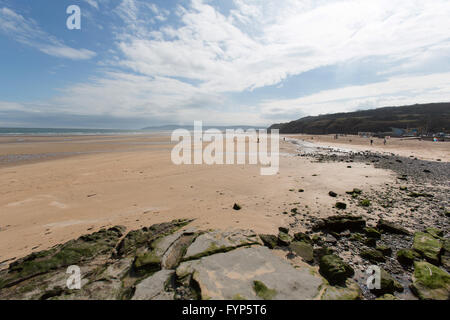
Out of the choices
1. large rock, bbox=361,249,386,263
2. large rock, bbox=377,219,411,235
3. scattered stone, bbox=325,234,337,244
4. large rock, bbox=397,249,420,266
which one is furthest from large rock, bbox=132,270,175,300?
large rock, bbox=377,219,411,235

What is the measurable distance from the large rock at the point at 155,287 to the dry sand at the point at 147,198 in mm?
2802

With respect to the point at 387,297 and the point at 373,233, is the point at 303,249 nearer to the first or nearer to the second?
the point at 387,297

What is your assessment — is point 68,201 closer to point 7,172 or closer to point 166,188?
point 166,188

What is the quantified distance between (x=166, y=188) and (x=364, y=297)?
32.7ft

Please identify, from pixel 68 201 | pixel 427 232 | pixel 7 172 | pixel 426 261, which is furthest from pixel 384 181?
pixel 7 172

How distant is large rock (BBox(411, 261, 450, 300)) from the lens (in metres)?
3.71

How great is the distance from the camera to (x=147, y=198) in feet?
31.1

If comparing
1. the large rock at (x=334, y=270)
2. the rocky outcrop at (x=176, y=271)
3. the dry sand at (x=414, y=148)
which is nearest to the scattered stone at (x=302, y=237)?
the rocky outcrop at (x=176, y=271)

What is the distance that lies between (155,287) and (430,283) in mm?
6089

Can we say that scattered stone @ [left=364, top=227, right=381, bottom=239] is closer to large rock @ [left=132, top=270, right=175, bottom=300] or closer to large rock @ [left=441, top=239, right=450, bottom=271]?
large rock @ [left=441, top=239, right=450, bottom=271]

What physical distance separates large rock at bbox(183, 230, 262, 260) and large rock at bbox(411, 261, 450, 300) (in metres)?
3.55

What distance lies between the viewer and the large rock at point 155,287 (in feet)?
11.0
